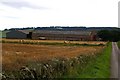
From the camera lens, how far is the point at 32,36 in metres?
147

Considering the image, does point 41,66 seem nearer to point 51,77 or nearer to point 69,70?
point 51,77

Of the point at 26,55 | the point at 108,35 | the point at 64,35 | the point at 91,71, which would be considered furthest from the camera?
the point at 64,35

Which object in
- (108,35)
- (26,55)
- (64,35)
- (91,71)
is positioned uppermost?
(26,55)

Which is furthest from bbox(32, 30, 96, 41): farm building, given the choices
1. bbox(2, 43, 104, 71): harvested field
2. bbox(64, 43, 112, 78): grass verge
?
bbox(64, 43, 112, 78): grass verge

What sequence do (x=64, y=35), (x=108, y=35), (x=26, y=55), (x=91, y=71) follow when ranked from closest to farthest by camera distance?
(x=91, y=71)
(x=26, y=55)
(x=108, y=35)
(x=64, y=35)

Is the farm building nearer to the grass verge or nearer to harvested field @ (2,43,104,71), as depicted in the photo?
harvested field @ (2,43,104,71)

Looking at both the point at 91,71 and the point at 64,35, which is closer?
the point at 91,71

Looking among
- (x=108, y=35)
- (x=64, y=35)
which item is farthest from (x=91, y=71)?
(x=64, y=35)

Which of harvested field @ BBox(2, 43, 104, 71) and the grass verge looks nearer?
harvested field @ BBox(2, 43, 104, 71)

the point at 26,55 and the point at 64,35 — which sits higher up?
the point at 26,55

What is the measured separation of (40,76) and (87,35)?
456 feet

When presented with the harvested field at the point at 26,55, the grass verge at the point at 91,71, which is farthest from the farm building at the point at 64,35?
the grass verge at the point at 91,71

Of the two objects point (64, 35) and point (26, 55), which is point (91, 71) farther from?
point (64, 35)

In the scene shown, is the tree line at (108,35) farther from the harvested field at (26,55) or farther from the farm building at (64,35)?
the harvested field at (26,55)
